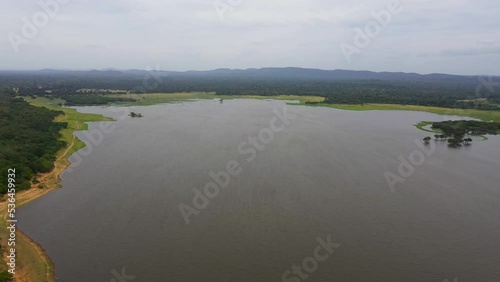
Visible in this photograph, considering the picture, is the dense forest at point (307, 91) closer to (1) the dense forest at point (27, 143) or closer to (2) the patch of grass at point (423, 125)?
(2) the patch of grass at point (423, 125)

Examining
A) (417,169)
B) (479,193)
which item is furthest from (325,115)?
(479,193)

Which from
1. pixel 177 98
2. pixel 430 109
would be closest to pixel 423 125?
pixel 430 109

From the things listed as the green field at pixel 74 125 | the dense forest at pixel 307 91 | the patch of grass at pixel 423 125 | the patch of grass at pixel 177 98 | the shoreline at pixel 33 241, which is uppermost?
the dense forest at pixel 307 91

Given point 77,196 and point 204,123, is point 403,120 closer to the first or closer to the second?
point 204,123

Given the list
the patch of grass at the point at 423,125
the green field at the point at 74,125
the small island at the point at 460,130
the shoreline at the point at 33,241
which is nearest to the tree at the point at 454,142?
the small island at the point at 460,130

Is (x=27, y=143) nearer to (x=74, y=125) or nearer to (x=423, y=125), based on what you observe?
(x=74, y=125)

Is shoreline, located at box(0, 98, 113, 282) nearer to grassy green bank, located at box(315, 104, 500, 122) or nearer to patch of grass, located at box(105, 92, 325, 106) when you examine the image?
patch of grass, located at box(105, 92, 325, 106)

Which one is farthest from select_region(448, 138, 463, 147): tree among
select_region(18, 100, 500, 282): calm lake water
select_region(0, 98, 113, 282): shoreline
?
select_region(0, 98, 113, 282): shoreline
